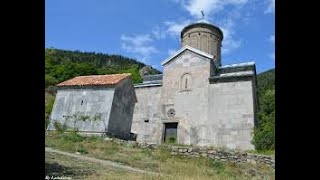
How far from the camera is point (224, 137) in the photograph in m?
21.3

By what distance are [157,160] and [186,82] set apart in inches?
398

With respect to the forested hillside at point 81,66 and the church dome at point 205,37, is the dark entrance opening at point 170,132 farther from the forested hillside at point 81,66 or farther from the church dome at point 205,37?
the forested hillside at point 81,66

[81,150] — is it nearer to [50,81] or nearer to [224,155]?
[224,155]

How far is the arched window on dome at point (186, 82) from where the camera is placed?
77.3 ft

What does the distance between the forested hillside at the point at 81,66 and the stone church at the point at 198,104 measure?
18045mm

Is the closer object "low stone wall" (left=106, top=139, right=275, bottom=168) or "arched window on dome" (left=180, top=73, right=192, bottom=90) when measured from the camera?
"low stone wall" (left=106, top=139, right=275, bottom=168)

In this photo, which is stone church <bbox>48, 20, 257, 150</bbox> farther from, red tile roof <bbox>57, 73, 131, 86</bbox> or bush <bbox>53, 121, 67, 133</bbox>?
bush <bbox>53, 121, 67, 133</bbox>

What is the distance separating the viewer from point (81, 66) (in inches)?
1710

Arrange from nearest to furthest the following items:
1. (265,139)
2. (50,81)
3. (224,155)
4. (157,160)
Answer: (157,160)
(224,155)
(265,139)
(50,81)

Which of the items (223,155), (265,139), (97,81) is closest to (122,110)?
(97,81)

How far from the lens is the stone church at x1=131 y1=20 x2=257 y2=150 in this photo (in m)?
21.4

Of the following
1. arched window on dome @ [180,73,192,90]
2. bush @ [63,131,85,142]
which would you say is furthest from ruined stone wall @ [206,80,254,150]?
bush @ [63,131,85,142]
